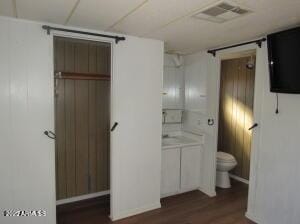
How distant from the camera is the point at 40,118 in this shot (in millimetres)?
2207

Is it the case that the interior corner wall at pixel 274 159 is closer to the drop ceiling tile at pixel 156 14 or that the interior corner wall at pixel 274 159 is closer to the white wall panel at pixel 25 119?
the drop ceiling tile at pixel 156 14

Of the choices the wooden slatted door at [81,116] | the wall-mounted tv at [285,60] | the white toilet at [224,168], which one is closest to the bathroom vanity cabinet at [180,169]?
the white toilet at [224,168]

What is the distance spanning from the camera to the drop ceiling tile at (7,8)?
66.5 inches

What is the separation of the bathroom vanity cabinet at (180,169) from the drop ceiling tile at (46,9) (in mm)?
2071

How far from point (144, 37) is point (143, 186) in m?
1.86

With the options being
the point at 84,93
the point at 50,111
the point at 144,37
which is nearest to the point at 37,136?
the point at 50,111

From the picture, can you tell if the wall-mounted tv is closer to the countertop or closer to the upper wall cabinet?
the countertop

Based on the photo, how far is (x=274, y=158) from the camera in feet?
8.09

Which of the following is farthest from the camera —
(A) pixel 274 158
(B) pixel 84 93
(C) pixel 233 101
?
(C) pixel 233 101

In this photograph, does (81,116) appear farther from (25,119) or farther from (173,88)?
(173,88)

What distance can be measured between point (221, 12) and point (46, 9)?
144 centimetres

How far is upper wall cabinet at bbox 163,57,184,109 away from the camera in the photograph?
362cm

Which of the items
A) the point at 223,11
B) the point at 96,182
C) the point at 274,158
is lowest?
the point at 96,182

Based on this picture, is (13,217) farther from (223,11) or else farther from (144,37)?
(223,11)
